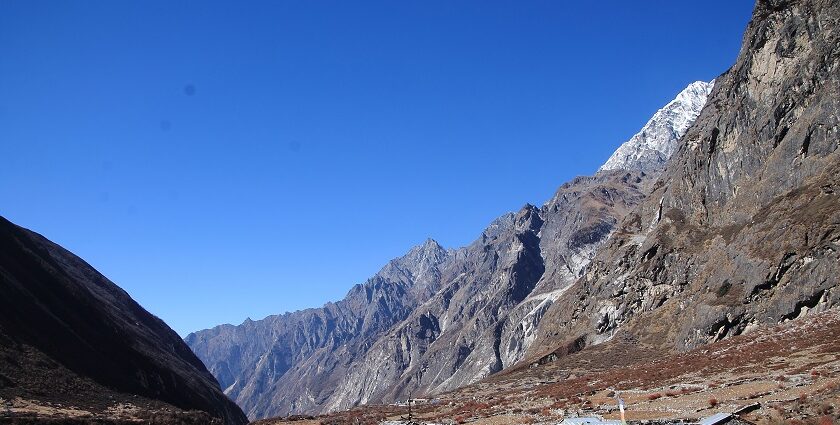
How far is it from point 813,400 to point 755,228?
217ft

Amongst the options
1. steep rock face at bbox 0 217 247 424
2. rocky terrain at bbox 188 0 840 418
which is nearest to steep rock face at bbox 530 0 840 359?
rocky terrain at bbox 188 0 840 418

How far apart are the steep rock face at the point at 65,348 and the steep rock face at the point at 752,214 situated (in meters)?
91.0

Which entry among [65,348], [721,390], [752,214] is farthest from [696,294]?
[65,348]

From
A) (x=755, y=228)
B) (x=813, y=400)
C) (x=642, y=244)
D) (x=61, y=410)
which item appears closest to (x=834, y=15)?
(x=755, y=228)

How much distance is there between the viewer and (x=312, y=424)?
6019 cm

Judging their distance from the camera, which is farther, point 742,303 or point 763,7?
point 763,7

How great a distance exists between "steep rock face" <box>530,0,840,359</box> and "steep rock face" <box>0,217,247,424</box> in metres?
91.0

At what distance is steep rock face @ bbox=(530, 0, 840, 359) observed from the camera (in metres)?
77.1

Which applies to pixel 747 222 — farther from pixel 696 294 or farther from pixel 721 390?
pixel 721 390

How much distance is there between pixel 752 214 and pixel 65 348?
116493mm

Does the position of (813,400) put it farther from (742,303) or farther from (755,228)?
(755,228)

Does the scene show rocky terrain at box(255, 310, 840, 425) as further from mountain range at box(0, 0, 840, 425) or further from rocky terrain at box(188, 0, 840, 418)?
rocky terrain at box(188, 0, 840, 418)

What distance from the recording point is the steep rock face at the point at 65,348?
7962cm

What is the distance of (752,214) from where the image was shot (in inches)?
3765
